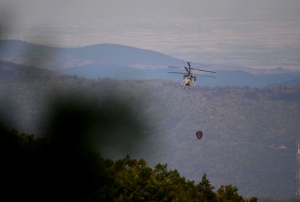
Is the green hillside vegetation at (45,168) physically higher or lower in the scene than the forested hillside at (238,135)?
higher

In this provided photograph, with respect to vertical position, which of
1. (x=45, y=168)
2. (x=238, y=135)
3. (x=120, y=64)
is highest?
(x=120, y=64)

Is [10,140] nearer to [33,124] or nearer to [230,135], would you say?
[33,124]

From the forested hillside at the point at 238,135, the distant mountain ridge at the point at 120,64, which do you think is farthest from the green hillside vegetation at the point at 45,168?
the forested hillside at the point at 238,135

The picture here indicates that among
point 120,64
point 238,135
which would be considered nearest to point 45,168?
point 120,64

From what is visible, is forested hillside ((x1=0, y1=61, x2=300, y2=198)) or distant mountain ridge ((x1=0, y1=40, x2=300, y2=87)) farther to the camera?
forested hillside ((x1=0, y1=61, x2=300, y2=198))

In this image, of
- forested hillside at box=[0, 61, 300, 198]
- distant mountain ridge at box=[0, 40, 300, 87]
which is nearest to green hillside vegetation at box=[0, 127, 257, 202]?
distant mountain ridge at box=[0, 40, 300, 87]

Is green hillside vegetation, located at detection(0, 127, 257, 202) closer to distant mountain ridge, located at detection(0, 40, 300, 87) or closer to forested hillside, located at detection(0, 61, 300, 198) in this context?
distant mountain ridge, located at detection(0, 40, 300, 87)

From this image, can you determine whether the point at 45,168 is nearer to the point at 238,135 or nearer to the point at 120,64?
the point at 120,64

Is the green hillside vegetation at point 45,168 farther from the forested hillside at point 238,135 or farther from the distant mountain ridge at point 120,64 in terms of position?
the forested hillside at point 238,135
